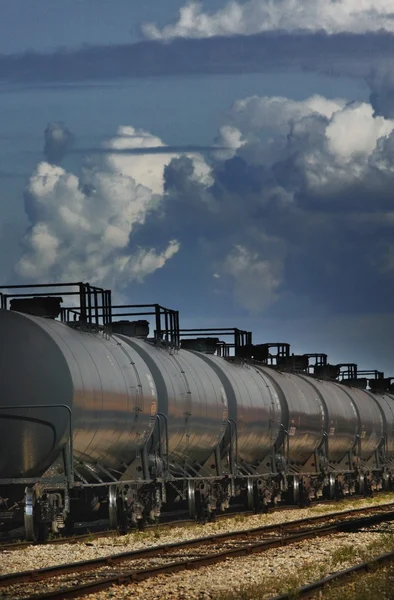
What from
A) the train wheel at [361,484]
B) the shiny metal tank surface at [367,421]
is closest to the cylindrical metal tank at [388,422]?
the shiny metal tank surface at [367,421]

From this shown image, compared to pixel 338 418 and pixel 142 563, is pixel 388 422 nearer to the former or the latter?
pixel 338 418

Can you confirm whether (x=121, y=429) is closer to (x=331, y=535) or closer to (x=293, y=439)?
(x=331, y=535)

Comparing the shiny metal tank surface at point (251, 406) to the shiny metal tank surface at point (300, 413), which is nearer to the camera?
the shiny metal tank surface at point (251, 406)

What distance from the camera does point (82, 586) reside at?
16.3m

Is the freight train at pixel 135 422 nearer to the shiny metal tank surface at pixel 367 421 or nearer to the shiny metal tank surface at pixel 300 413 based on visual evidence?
the shiny metal tank surface at pixel 300 413

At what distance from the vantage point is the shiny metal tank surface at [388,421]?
57.5 meters

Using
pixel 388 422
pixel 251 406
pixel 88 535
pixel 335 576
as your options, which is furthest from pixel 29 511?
pixel 388 422

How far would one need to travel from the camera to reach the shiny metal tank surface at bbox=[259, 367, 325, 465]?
1540 inches

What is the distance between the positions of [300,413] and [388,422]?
18.9 meters

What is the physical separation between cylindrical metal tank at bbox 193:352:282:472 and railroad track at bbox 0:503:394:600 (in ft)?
16.7

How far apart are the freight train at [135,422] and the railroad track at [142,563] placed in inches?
87.2

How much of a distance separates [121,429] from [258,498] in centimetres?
1210

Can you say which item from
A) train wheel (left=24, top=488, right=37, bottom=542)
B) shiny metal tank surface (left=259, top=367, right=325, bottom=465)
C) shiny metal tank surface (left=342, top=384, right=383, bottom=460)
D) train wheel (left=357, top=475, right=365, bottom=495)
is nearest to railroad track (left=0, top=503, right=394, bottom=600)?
train wheel (left=24, top=488, right=37, bottom=542)

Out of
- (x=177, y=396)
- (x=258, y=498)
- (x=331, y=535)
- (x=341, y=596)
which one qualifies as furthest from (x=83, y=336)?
(x=258, y=498)
